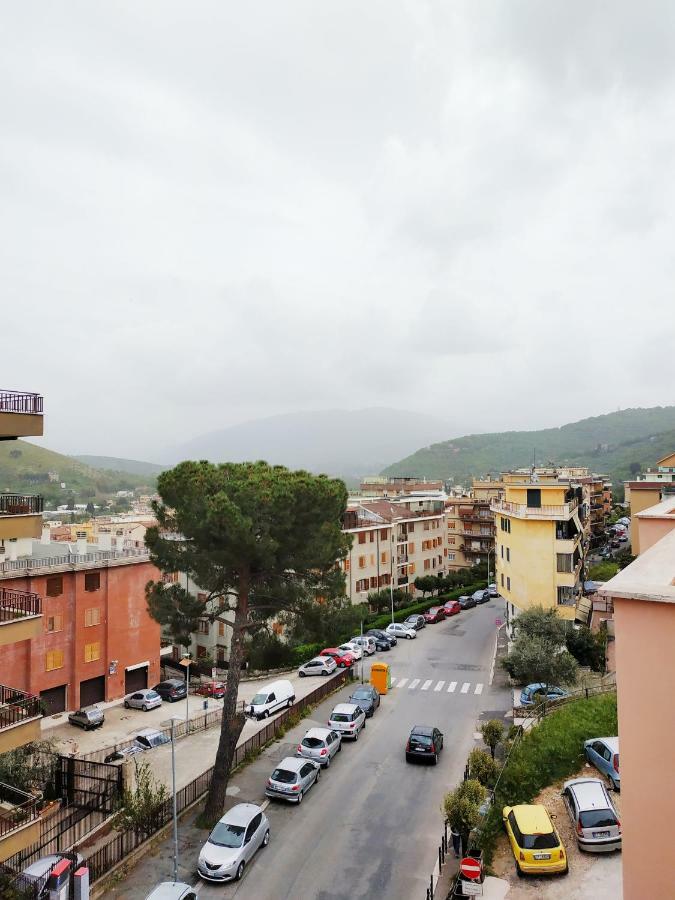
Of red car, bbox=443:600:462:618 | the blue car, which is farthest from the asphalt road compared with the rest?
red car, bbox=443:600:462:618

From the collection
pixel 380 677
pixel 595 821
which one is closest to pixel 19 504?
pixel 595 821

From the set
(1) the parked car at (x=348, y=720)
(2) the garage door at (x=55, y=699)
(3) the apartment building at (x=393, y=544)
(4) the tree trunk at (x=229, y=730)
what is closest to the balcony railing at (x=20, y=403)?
(4) the tree trunk at (x=229, y=730)

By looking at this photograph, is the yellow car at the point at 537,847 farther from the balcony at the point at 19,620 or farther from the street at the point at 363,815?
the balcony at the point at 19,620

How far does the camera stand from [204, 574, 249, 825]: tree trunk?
20422 millimetres

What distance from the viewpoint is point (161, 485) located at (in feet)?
73.0

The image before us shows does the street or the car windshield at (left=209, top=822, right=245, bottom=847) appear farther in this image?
the car windshield at (left=209, top=822, right=245, bottom=847)

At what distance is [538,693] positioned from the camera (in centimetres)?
3097

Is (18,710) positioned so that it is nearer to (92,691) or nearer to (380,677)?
(380,677)

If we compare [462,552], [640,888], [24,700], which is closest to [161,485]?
[24,700]

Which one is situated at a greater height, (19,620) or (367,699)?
(19,620)

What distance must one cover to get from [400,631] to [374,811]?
2788cm

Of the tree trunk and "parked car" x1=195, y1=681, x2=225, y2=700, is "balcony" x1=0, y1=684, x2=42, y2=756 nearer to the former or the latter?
the tree trunk

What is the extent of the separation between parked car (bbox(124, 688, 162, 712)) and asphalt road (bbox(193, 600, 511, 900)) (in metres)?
10.8

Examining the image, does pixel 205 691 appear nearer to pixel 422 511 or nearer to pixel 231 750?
pixel 231 750
